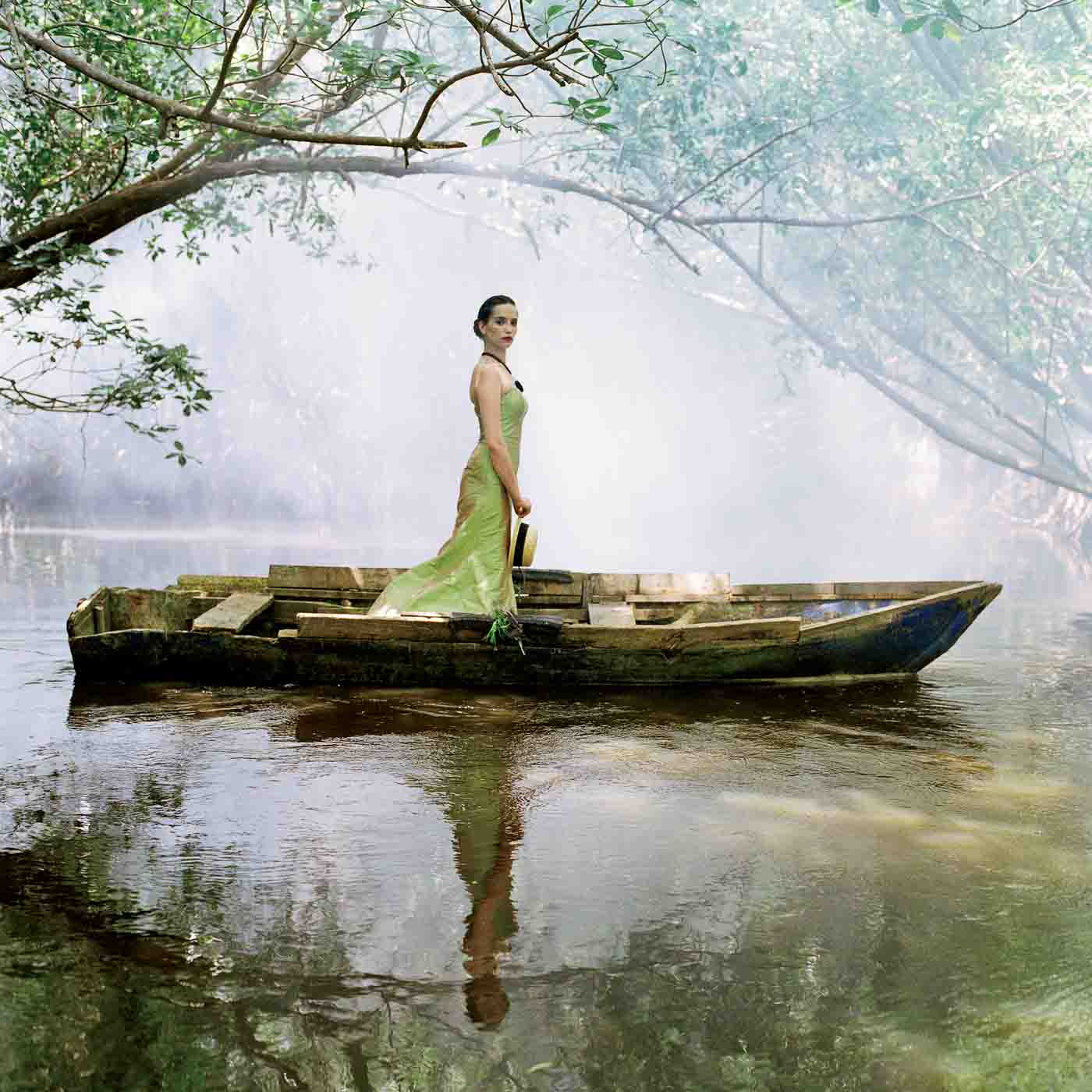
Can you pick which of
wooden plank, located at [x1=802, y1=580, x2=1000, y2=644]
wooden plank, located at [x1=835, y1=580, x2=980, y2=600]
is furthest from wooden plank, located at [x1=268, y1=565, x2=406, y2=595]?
wooden plank, located at [x1=835, y1=580, x2=980, y2=600]

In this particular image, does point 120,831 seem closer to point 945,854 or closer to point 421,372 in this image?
point 945,854

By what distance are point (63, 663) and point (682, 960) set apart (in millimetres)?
6587

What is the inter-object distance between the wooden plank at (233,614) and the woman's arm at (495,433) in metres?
1.89

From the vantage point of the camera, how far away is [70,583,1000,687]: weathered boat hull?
7.72m

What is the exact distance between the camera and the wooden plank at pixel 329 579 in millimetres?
8992

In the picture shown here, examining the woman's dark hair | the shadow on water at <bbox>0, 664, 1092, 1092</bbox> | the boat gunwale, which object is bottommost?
the shadow on water at <bbox>0, 664, 1092, 1092</bbox>

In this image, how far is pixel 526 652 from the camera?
7750 mm

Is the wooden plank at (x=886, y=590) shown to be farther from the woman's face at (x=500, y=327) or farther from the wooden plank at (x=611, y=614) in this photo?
the woman's face at (x=500, y=327)

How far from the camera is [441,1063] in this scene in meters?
2.84

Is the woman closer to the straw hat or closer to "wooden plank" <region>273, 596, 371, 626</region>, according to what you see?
the straw hat

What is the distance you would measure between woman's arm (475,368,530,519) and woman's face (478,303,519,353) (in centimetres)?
17

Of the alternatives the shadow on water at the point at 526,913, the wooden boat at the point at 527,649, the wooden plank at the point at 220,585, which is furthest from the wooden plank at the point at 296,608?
the shadow on water at the point at 526,913

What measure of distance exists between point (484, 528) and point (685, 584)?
5.67 feet

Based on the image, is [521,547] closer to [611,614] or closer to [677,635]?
[611,614]
